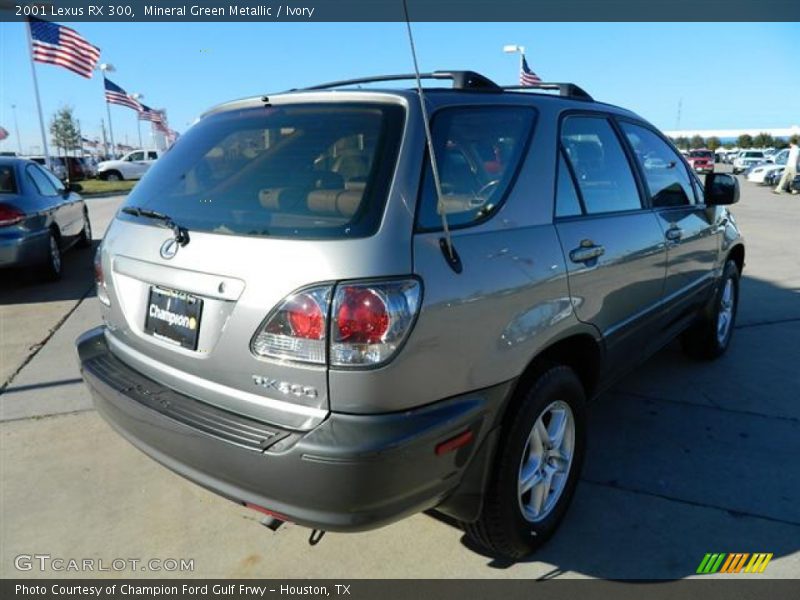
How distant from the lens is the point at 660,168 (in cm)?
364

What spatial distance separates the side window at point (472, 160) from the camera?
6.54ft

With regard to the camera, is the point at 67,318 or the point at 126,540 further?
the point at 67,318

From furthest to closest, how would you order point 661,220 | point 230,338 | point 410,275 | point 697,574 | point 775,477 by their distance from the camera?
1. point 661,220
2. point 775,477
3. point 697,574
4. point 230,338
5. point 410,275

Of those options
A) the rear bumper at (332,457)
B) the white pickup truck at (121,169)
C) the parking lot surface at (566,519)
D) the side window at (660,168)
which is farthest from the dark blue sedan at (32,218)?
the white pickup truck at (121,169)

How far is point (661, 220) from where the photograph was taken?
3367mm

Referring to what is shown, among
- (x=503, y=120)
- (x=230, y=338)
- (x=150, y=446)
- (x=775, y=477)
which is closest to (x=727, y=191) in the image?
(x=775, y=477)

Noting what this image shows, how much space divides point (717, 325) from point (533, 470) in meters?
2.85

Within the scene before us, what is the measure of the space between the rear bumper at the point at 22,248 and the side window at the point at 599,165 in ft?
20.0

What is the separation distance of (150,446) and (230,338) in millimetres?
592

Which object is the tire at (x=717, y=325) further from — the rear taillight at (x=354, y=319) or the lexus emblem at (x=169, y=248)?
the lexus emblem at (x=169, y=248)

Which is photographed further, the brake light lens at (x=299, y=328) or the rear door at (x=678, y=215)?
the rear door at (x=678, y=215)

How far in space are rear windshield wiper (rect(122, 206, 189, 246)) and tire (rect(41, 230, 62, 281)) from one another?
206 inches

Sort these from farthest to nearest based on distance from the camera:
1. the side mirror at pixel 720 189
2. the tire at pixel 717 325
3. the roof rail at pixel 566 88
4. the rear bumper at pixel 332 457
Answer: the tire at pixel 717 325
the side mirror at pixel 720 189
the roof rail at pixel 566 88
the rear bumper at pixel 332 457
